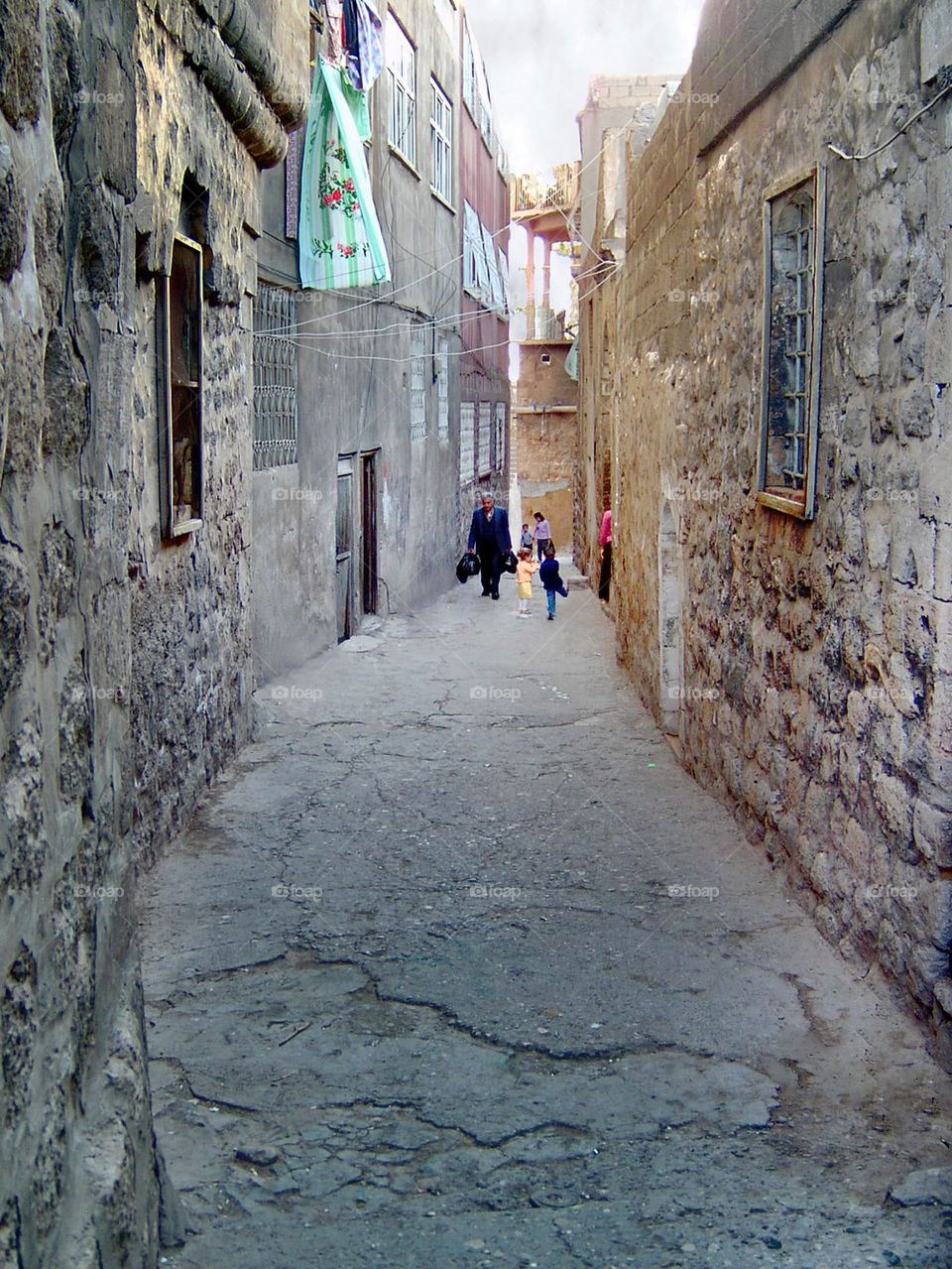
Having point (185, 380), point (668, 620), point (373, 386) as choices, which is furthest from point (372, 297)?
point (185, 380)

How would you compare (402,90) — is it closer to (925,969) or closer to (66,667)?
(925,969)

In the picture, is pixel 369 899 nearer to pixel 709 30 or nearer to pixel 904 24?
pixel 904 24

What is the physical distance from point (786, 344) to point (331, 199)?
584cm

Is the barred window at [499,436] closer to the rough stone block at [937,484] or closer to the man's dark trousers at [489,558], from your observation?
the man's dark trousers at [489,558]

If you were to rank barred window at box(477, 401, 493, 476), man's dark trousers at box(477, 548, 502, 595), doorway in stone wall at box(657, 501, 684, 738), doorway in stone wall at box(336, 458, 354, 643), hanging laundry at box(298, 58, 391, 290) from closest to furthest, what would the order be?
doorway in stone wall at box(657, 501, 684, 738)
hanging laundry at box(298, 58, 391, 290)
doorway in stone wall at box(336, 458, 354, 643)
man's dark trousers at box(477, 548, 502, 595)
barred window at box(477, 401, 493, 476)

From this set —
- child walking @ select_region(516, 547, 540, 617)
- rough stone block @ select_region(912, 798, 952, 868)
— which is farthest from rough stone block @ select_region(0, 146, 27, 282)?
child walking @ select_region(516, 547, 540, 617)

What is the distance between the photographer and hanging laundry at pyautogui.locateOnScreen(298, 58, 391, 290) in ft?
34.8

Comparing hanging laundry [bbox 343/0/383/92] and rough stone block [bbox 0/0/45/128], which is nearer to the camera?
rough stone block [bbox 0/0/45/128]

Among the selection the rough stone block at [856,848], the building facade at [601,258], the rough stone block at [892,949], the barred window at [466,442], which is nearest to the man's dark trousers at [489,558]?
the building facade at [601,258]

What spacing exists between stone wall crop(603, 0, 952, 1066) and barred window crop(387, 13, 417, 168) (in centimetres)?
679

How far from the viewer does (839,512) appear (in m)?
4.95

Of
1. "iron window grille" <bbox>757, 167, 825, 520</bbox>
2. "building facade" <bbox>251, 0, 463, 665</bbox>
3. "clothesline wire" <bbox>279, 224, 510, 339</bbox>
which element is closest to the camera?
"iron window grille" <bbox>757, 167, 825, 520</bbox>

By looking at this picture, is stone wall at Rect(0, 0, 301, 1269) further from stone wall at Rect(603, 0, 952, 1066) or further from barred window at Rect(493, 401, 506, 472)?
barred window at Rect(493, 401, 506, 472)

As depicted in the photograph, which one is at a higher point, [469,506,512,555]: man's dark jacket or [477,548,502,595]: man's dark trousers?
[469,506,512,555]: man's dark jacket
